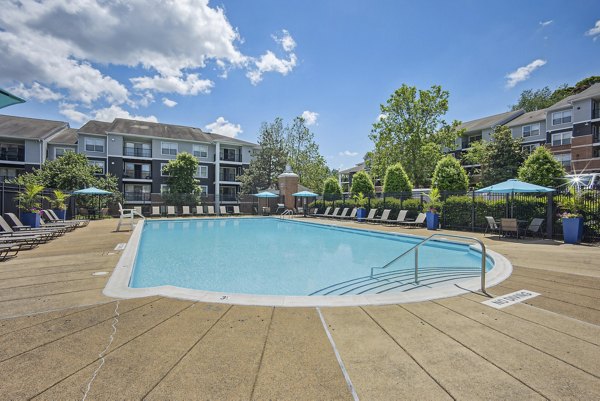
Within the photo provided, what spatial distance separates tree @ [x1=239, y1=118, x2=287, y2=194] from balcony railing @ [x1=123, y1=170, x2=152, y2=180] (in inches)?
428

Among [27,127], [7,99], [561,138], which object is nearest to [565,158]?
[561,138]

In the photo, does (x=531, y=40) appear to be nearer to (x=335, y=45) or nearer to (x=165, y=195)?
(x=335, y=45)

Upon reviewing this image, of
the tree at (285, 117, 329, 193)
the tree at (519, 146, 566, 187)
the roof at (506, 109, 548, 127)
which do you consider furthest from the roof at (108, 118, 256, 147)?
the roof at (506, 109, 548, 127)

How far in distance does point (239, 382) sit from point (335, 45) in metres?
17.2

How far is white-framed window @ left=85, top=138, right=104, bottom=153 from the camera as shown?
31.8 meters

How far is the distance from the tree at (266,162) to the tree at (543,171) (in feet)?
79.3

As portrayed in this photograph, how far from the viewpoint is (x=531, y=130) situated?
3556 centimetres

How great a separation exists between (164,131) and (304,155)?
60.1ft

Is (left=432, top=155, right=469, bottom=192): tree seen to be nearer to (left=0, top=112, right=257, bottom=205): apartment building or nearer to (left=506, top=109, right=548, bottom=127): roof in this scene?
(left=0, top=112, right=257, bottom=205): apartment building

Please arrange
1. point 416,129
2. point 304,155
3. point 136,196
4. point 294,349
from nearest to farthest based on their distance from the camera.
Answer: point 294,349
point 416,129
point 136,196
point 304,155

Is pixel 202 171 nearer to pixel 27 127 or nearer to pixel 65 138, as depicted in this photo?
pixel 65 138

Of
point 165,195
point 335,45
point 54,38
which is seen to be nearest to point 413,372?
point 54,38

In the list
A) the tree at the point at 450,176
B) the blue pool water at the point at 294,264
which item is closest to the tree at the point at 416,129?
the tree at the point at 450,176

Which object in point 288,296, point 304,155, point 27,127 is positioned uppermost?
point 27,127
